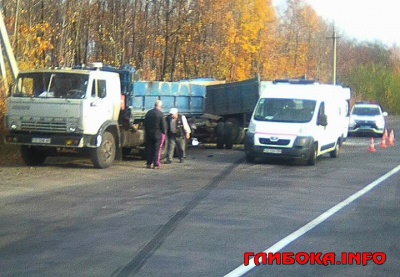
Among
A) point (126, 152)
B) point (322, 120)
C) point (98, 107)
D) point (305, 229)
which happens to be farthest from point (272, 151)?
point (305, 229)

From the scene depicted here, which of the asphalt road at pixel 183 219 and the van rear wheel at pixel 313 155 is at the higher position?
the van rear wheel at pixel 313 155

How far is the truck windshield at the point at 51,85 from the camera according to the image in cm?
1762

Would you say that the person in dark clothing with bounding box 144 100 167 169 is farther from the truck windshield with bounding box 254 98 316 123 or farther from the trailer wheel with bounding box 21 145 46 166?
the truck windshield with bounding box 254 98 316 123

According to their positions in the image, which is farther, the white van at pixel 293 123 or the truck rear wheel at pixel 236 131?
the truck rear wheel at pixel 236 131

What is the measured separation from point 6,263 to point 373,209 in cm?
649

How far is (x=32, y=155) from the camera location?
18.8 m

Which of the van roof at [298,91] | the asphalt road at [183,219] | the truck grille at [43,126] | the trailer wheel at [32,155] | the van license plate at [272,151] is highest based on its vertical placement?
the van roof at [298,91]

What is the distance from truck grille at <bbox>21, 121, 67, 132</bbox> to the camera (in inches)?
687

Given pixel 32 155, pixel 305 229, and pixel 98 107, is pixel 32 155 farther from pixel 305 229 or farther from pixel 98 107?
pixel 305 229

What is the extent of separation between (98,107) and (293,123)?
17.7 feet

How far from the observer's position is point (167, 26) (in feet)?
131

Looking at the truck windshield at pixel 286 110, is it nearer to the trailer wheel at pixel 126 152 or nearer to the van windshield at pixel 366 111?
the trailer wheel at pixel 126 152

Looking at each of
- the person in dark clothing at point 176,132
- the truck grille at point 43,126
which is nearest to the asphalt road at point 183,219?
the truck grille at point 43,126

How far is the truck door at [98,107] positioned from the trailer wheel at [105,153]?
45 centimetres
